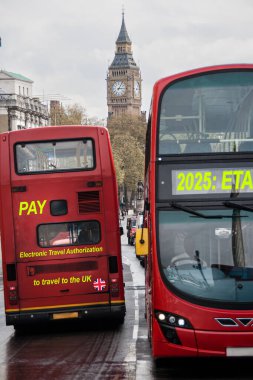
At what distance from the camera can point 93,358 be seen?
620 inches

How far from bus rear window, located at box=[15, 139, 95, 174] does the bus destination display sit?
16.8ft

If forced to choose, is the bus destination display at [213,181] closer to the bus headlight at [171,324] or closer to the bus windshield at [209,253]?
the bus windshield at [209,253]

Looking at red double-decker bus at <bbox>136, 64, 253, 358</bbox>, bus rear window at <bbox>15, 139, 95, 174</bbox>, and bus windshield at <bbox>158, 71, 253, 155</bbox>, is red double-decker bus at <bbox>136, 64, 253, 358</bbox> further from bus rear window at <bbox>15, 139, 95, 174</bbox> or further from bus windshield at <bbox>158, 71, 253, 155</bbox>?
bus rear window at <bbox>15, 139, 95, 174</bbox>

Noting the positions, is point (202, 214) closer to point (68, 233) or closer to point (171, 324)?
point (171, 324)

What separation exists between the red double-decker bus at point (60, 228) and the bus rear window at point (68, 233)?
0.06 feet

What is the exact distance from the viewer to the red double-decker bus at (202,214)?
43.7 feet

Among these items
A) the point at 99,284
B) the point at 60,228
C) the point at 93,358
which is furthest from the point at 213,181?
the point at 99,284

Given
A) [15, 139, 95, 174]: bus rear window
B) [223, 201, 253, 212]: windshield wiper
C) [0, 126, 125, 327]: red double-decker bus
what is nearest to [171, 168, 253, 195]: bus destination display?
[223, 201, 253, 212]: windshield wiper

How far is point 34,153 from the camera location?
18.9m

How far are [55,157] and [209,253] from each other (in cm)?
596

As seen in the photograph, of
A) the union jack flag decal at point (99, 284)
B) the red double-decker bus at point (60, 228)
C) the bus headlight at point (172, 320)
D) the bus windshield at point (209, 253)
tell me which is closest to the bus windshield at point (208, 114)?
the bus windshield at point (209, 253)

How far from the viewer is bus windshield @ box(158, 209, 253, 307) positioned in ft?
44.2

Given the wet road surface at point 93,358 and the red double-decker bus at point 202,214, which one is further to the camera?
the wet road surface at point 93,358

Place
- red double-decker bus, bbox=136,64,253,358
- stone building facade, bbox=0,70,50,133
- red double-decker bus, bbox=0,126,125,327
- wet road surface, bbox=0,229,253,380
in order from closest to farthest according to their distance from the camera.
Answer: red double-decker bus, bbox=136,64,253,358 < wet road surface, bbox=0,229,253,380 < red double-decker bus, bbox=0,126,125,327 < stone building facade, bbox=0,70,50,133
